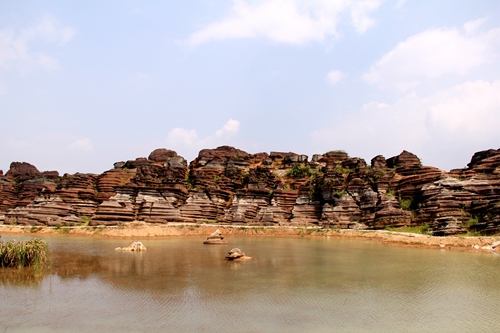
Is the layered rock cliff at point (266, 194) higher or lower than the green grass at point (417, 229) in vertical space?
higher

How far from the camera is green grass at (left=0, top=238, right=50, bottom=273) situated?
16.9 m

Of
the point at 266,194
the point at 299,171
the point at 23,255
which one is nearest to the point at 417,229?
the point at 266,194

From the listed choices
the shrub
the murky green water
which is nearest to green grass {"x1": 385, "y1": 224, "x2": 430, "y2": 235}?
the murky green water

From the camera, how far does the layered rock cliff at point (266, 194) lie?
1446 inches

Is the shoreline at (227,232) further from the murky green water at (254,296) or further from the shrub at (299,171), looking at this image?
the shrub at (299,171)

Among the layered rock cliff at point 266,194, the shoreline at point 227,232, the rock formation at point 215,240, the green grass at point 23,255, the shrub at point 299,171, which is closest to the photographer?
the green grass at point 23,255

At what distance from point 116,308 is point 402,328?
8.29 meters

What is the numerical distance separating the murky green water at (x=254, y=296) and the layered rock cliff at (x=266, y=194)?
17.3 meters

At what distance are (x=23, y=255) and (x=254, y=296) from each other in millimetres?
11302

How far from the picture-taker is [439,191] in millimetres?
37094

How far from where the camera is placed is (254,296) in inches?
512

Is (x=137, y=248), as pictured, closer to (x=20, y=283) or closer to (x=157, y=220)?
(x=20, y=283)

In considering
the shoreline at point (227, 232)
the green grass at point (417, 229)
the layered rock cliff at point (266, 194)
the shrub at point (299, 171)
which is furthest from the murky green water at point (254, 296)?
the shrub at point (299, 171)

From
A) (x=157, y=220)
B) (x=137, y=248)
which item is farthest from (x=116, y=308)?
(x=157, y=220)
